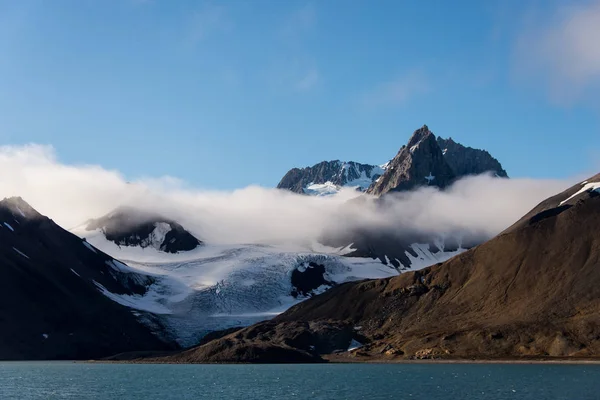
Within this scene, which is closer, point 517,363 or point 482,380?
point 482,380

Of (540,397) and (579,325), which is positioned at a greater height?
(579,325)

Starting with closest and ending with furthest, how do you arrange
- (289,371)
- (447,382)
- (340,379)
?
(447,382) → (340,379) → (289,371)

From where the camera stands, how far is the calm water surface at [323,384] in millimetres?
109312

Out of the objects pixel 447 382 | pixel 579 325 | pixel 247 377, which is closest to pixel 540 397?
pixel 447 382

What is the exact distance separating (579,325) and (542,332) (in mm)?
9211

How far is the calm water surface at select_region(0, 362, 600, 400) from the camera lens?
109 metres

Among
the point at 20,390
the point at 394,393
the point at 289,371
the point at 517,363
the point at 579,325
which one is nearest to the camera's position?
the point at 394,393

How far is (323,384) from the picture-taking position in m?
130

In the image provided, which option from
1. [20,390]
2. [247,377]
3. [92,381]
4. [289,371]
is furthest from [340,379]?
[20,390]

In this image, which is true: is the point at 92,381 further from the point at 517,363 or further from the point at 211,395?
the point at 517,363

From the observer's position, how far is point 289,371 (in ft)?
559

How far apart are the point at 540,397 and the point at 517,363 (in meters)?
83.4

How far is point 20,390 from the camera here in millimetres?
119062

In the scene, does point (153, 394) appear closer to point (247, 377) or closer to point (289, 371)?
point (247, 377)
